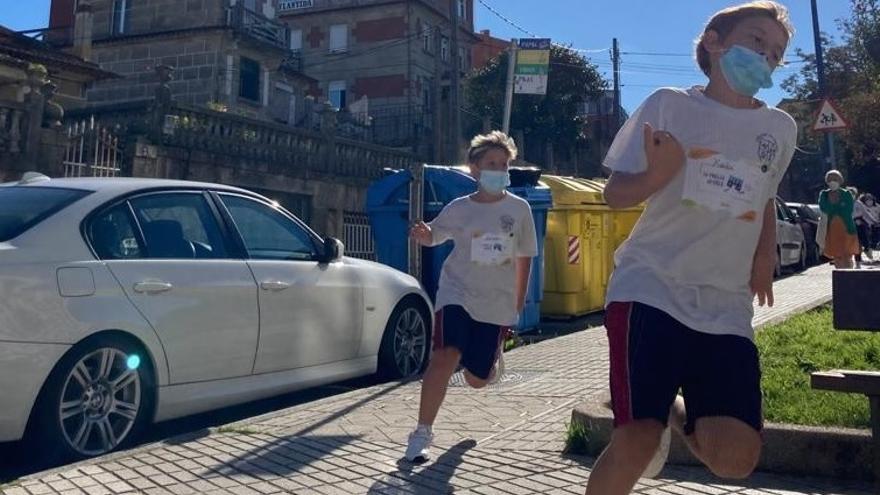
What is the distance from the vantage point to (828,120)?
15.8 meters

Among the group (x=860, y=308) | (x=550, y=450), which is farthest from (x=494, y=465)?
(x=860, y=308)

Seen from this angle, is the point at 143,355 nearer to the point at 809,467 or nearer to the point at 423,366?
the point at 423,366

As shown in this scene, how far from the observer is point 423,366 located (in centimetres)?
A: 748

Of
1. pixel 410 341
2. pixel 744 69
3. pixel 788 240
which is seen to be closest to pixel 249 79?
pixel 788 240

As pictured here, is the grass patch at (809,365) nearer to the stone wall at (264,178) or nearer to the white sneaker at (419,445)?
the white sneaker at (419,445)

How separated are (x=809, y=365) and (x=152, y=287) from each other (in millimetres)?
4421

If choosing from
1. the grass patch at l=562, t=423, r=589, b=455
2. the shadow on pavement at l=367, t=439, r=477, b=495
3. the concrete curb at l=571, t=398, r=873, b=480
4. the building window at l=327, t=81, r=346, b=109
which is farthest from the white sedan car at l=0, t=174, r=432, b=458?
the building window at l=327, t=81, r=346, b=109

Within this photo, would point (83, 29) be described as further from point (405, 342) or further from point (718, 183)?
point (718, 183)

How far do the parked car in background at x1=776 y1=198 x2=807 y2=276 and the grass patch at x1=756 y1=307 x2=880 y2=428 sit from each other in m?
7.89

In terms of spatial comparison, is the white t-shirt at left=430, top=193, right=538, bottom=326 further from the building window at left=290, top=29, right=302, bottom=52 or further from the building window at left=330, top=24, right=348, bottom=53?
the building window at left=290, top=29, right=302, bottom=52

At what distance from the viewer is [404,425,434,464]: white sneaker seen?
448 centimetres

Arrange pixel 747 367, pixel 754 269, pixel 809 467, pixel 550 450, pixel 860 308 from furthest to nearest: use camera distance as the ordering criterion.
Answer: pixel 550 450
pixel 809 467
pixel 860 308
pixel 754 269
pixel 747 367

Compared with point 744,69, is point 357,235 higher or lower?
higher

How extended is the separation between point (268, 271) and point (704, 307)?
3.71 m
